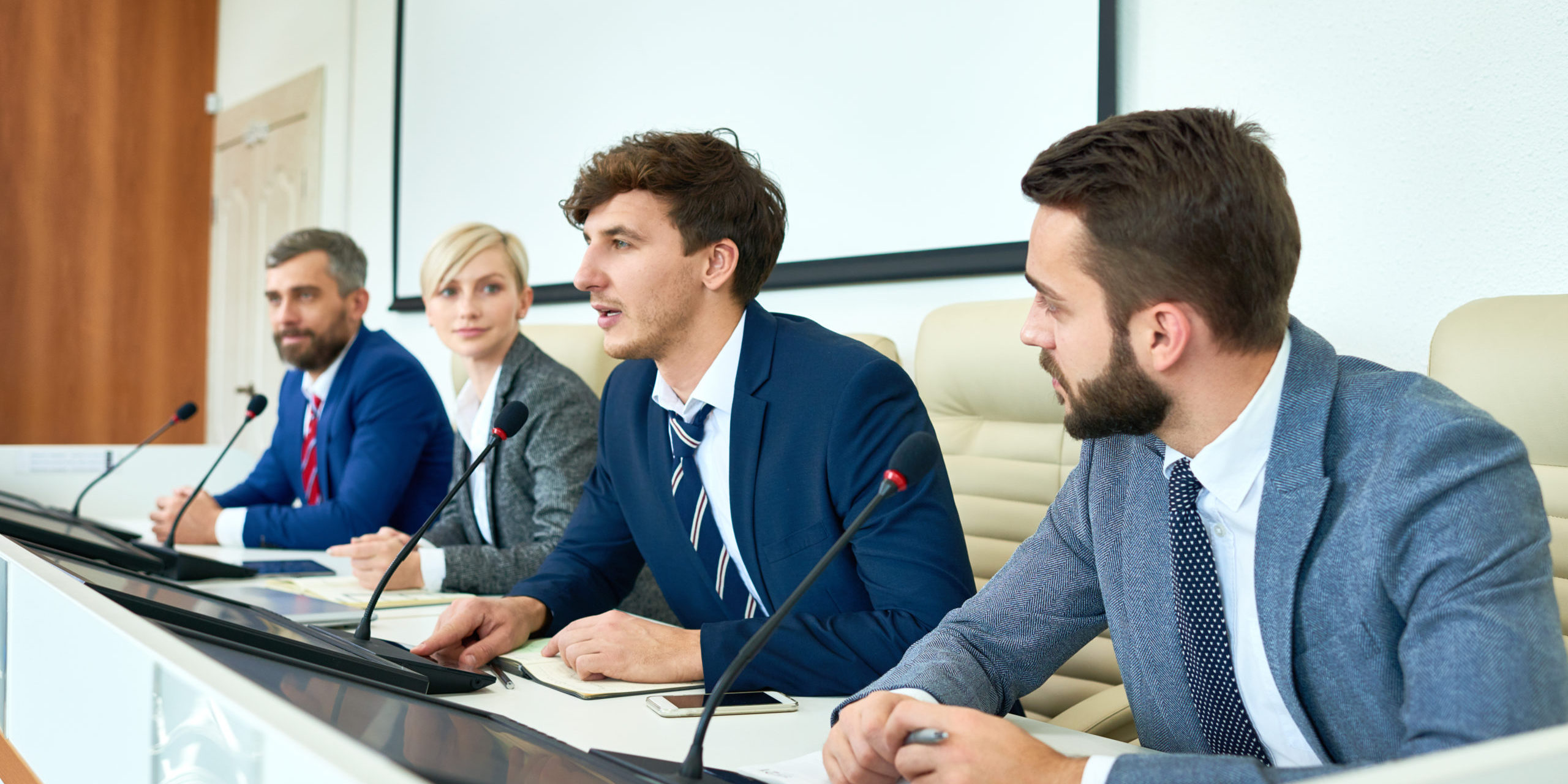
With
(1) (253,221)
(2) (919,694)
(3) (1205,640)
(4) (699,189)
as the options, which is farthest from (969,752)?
(1) (253,221)

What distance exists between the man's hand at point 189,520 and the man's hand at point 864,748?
1905mm

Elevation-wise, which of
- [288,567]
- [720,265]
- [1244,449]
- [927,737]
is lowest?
[288,567]

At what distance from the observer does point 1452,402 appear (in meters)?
0.85

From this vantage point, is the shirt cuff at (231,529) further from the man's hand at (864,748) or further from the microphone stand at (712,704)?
the man's hand at (864,748)

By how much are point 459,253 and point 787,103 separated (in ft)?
2.89

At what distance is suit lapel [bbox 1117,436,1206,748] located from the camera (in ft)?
3.22

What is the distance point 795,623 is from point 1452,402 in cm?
66

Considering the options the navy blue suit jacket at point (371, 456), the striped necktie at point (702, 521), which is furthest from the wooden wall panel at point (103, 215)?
the striped necktie at point (702, 521)

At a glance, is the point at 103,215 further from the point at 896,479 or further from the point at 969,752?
Answer: the point at 969,752

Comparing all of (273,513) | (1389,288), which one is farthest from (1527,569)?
(273,513)

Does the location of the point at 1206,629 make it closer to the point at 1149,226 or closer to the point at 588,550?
the point at 1149,226

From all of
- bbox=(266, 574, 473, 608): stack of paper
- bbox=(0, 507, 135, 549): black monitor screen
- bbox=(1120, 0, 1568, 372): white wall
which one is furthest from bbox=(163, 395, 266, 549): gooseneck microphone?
bbox=(1120, 0, 1568, 372): white wall

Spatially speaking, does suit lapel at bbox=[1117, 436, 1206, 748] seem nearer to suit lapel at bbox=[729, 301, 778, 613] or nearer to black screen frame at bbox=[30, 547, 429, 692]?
suit lapel at bbox=[729, 301, 778, 613]

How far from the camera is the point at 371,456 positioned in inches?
93.3
